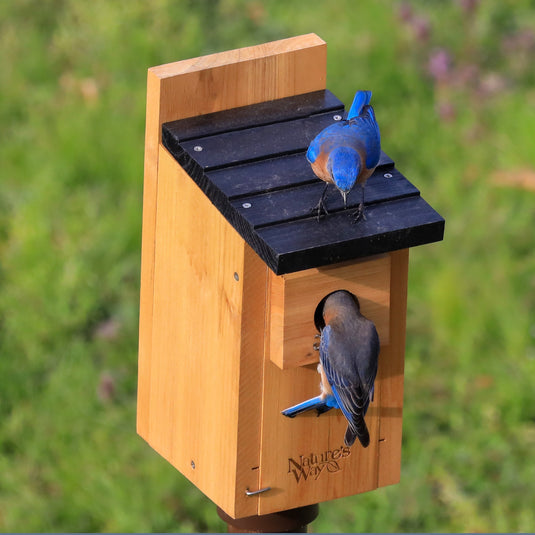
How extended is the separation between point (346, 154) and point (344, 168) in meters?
0.06

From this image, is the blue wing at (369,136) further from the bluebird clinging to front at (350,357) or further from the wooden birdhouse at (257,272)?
the bluebird clinging to front at (350,357)

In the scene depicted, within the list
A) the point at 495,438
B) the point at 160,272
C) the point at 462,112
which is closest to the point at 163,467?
the point at 495,438

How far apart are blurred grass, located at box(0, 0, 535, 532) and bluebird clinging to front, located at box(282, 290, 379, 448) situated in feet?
7.59

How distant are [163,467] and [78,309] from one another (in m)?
1.20

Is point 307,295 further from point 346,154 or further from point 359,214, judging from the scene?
point 346,154

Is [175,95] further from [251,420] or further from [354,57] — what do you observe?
[354,57]

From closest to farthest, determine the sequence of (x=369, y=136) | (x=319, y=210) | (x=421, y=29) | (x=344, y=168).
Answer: (x=344, y=168), (x=319, y=210), (x=369, y=136), (x=421, y=29)

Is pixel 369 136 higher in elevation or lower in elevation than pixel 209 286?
higher

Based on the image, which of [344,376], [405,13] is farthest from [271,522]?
[405,13]

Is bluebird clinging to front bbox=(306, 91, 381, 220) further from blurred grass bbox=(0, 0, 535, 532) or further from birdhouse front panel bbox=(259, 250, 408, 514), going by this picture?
blurred grass bbox=(0, 0, 535, 532)

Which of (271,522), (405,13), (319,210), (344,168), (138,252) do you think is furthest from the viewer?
(405,13)

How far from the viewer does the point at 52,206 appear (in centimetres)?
773

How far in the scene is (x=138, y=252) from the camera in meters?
7.50

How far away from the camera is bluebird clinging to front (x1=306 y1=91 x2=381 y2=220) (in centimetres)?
392
